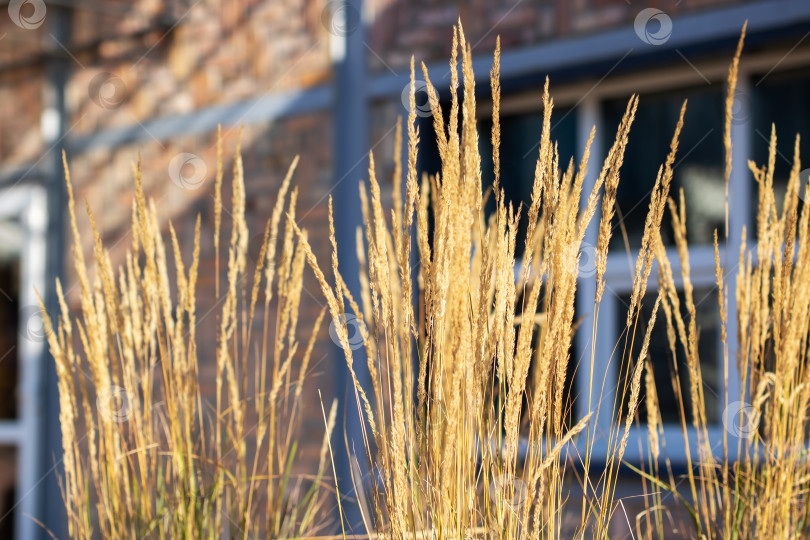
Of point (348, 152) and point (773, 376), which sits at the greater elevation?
point (348, 152)

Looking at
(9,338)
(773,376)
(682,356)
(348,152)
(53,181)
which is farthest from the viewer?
(9,338)

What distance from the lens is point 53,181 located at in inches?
159

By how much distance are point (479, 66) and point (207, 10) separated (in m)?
1.40

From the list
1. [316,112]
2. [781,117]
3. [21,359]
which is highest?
[316,112]

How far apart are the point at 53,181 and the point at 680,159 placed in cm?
301

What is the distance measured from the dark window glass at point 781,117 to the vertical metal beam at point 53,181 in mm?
3131

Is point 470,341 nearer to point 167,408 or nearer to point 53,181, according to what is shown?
point 167,408

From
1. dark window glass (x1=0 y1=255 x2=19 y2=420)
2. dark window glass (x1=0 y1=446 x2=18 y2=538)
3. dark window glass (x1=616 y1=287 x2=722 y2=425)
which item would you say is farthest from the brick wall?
dark window glass (x1=0 y1=446 x2=18 y2=538)

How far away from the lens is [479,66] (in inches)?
115

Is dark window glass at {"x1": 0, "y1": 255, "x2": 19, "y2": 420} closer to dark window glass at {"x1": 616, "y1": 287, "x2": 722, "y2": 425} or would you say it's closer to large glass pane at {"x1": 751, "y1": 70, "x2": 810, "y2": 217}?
dark window glass at {"x1": 616, "y1": 287, "x2": 722, "y2": 425}

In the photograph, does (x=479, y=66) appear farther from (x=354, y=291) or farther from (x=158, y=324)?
(x=158, y=324)

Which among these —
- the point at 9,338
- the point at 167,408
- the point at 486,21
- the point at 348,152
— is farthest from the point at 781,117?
the point at 9,338

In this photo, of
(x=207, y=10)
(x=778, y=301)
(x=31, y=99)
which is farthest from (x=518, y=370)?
(x=31, y=99)

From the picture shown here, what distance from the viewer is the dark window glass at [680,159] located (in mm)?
2592
